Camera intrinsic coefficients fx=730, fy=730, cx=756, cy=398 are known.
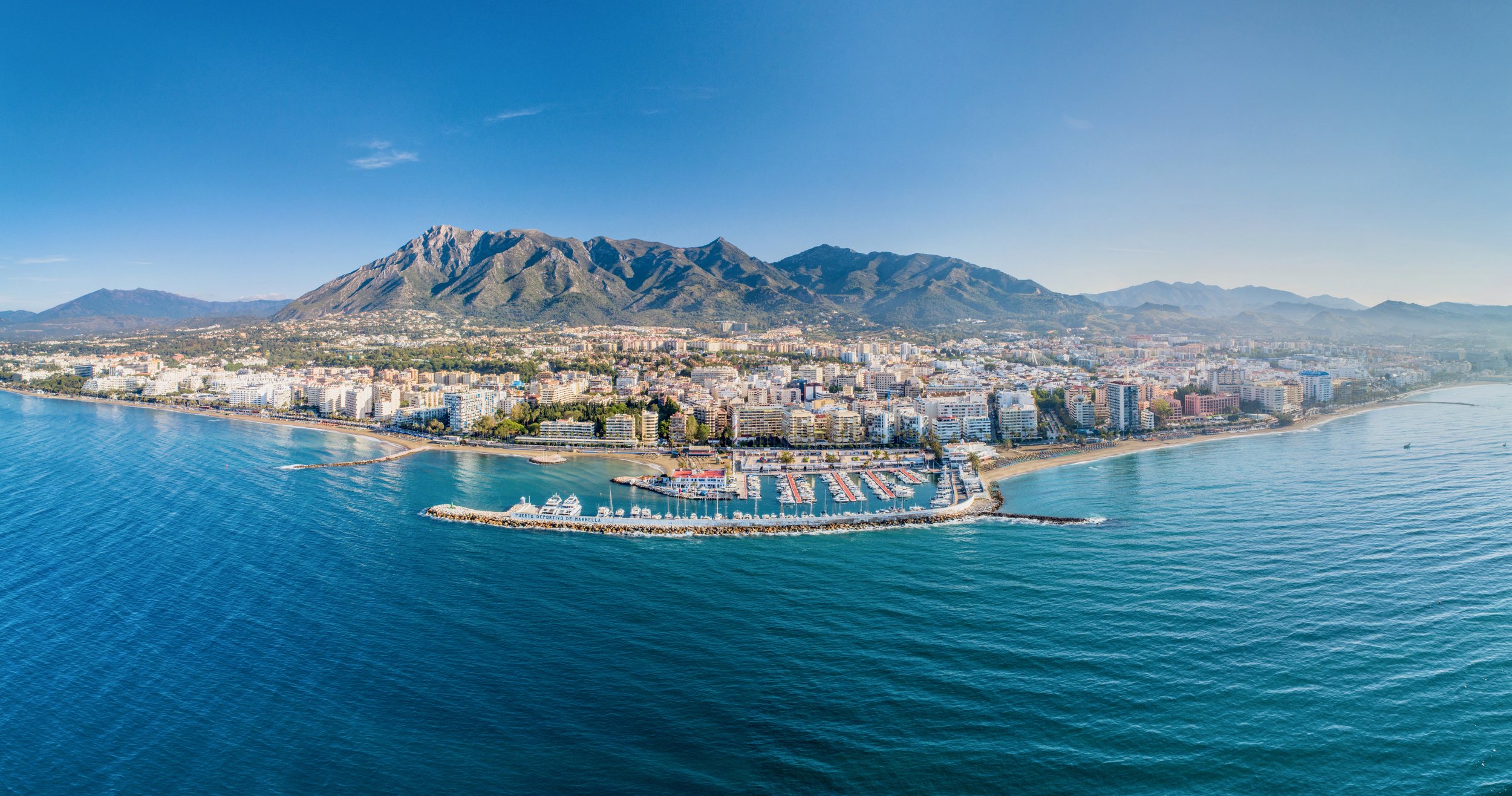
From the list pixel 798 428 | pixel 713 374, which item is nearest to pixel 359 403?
pixel 713 374

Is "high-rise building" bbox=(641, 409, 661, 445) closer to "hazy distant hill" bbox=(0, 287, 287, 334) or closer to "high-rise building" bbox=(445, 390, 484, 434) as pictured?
"high-rise building" bbox=(445, 390, 484, 434)

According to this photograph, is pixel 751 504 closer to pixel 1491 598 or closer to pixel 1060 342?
pixel 1491 598

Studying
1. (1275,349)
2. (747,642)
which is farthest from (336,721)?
(1275,349)

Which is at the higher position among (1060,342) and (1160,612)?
(1060,342)

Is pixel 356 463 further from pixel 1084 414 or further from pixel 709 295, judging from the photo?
pixel 709 295

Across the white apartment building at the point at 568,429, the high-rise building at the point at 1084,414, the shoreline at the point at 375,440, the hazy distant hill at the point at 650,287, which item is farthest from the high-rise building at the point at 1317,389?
the hazy distant hill at the point at 650,287

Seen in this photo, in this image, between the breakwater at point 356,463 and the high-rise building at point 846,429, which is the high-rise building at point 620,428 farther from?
the high-rise building at point 846,429
